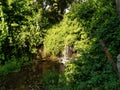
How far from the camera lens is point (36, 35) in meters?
14.5

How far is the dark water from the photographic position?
10.2 meters

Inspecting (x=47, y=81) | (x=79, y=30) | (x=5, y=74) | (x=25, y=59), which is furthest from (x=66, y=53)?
(x=25, y=59)

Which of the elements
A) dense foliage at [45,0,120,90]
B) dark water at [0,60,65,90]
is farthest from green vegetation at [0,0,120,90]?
dark water at [0,60,65,90]

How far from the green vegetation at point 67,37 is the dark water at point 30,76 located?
435 millimetres

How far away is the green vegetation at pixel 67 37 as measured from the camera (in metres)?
8.87

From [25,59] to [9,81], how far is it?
3.29m

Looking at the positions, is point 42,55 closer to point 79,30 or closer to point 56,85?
point 79,30

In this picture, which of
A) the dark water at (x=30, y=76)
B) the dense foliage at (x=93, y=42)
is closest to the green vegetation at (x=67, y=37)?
the dense foliage at (x=93, y=42)

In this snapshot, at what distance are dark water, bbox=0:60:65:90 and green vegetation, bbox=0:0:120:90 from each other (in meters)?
0.43

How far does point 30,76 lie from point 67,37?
6.31 feet

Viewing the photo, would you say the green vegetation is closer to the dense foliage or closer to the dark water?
the dense foliage

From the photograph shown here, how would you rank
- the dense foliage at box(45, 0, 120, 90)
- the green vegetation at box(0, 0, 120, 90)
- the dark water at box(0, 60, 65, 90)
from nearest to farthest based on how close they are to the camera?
the dense foliage at box(45, 0, 120, 90)
the green vegetation at box(0, 0, 120, 90)
the dark water at box(0, 60, 65, 90)

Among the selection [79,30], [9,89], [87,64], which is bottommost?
[9,89]

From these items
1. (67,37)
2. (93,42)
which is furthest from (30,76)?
(93,42)
